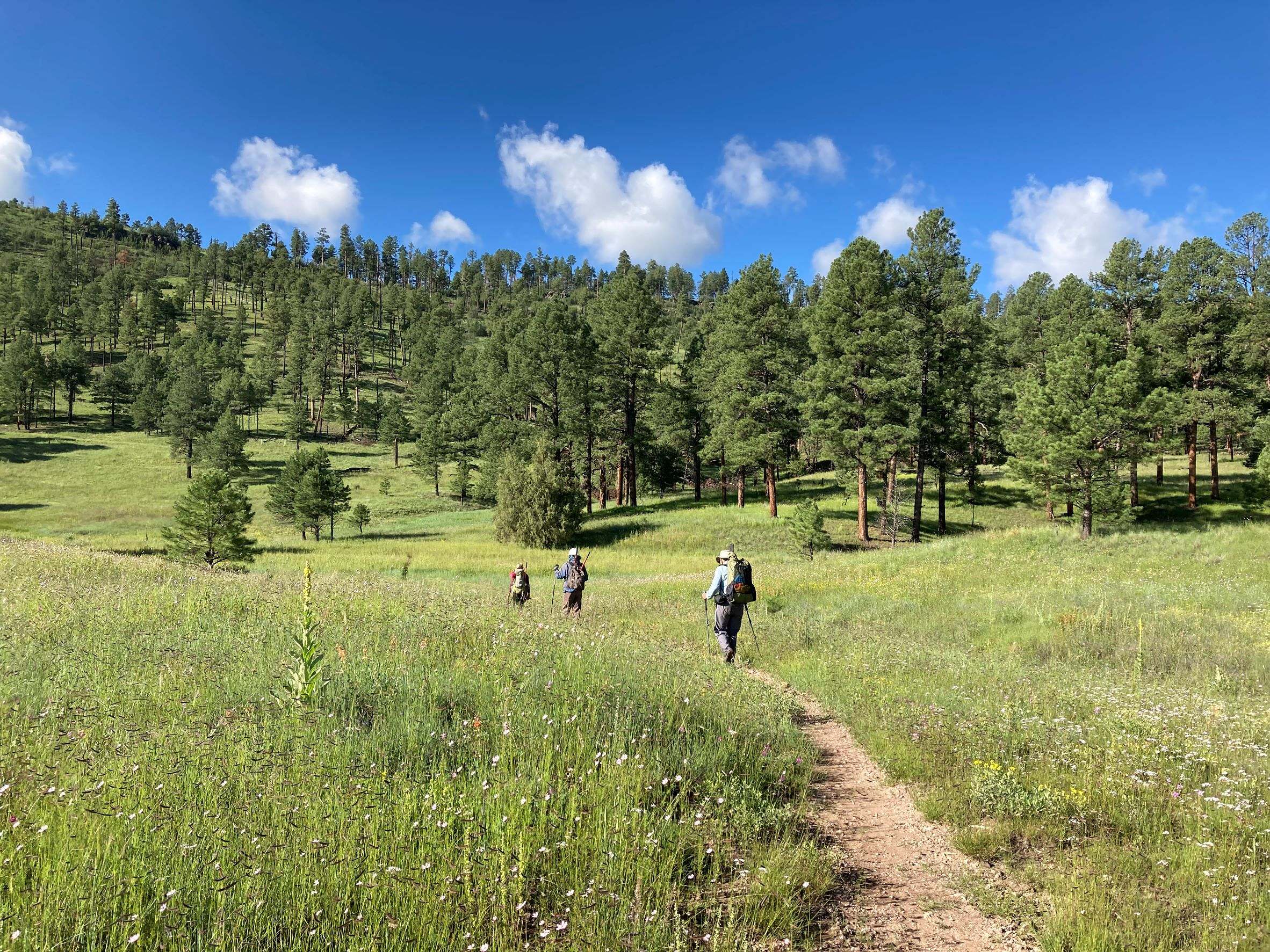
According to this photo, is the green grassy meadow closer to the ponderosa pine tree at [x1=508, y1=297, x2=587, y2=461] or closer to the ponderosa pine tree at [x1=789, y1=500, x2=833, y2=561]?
the ponderosa pine tree at [x1=789, y1=500, x2=833, y2=561]

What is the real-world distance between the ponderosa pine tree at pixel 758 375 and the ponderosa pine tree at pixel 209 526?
26049mm

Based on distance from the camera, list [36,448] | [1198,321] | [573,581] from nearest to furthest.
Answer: [573,581] → [1198,321] → [36,448]

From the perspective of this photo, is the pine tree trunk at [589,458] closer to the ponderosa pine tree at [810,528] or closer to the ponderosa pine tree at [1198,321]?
the ponderosa pine tree at [810,528]

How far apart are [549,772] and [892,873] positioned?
2668mm

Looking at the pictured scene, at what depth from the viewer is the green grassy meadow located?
9.54ft

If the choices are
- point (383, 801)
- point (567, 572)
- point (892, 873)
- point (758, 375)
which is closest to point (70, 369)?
point (758, 375)

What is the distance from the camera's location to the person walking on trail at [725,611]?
9.87 m

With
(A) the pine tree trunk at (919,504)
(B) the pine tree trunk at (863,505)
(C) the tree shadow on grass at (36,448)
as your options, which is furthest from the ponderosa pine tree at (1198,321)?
(C) the tree shadow on grass at (36,448)

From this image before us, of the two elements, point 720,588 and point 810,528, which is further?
point 810,528

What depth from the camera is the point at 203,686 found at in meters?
5.20

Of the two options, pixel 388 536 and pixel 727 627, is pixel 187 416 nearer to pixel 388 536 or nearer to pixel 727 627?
pixel 388 536

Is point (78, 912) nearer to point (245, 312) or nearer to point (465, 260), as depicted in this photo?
point (245, 312)

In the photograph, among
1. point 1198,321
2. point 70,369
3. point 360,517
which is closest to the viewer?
point 1198,321

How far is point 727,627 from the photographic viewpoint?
997 centimetres
